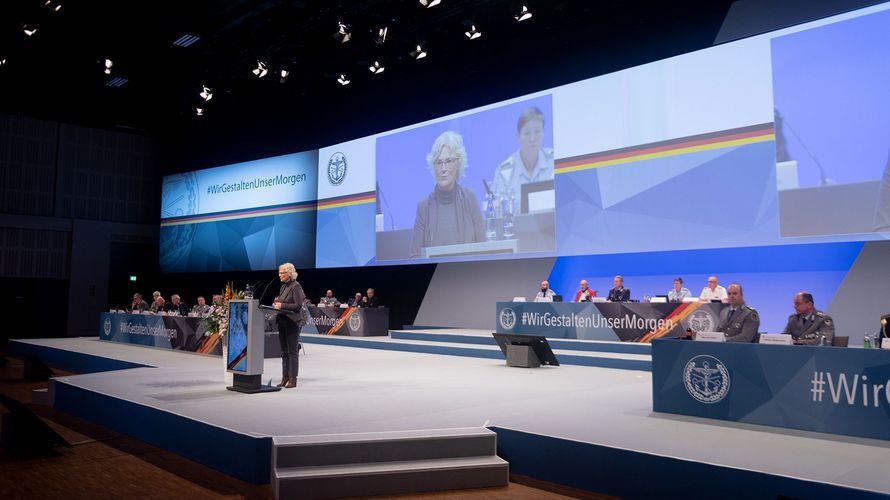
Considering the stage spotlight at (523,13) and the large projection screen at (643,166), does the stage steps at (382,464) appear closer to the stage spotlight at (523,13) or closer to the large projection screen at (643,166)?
the large projection screen at (643,166)

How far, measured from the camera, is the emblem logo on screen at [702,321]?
25.6ft

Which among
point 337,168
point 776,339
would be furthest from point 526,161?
point 776,339

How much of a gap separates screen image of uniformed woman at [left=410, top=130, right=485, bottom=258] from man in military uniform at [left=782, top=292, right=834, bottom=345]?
6647 mm

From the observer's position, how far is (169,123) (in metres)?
19.1

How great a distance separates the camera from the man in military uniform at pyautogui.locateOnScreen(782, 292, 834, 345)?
4.87m

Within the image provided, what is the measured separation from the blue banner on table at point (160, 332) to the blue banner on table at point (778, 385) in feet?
21.7

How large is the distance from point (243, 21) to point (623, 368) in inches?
351

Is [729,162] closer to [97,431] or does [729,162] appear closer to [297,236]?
[97,431]

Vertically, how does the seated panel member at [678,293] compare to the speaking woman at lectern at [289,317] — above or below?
above

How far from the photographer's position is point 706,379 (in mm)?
4691

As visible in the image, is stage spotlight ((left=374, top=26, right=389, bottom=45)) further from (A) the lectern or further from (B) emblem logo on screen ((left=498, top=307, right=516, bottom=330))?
(A) the lectern

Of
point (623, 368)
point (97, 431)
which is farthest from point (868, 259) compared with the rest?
point (97, 431)

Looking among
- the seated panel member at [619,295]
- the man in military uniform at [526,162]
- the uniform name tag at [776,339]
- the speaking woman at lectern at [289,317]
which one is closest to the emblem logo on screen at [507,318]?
the seated panel member at [619,295]

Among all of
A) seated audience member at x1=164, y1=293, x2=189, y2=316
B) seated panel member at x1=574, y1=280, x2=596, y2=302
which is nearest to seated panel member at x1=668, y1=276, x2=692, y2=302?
seated panel member at x1=574, y1=280, x2=596, y2=302
